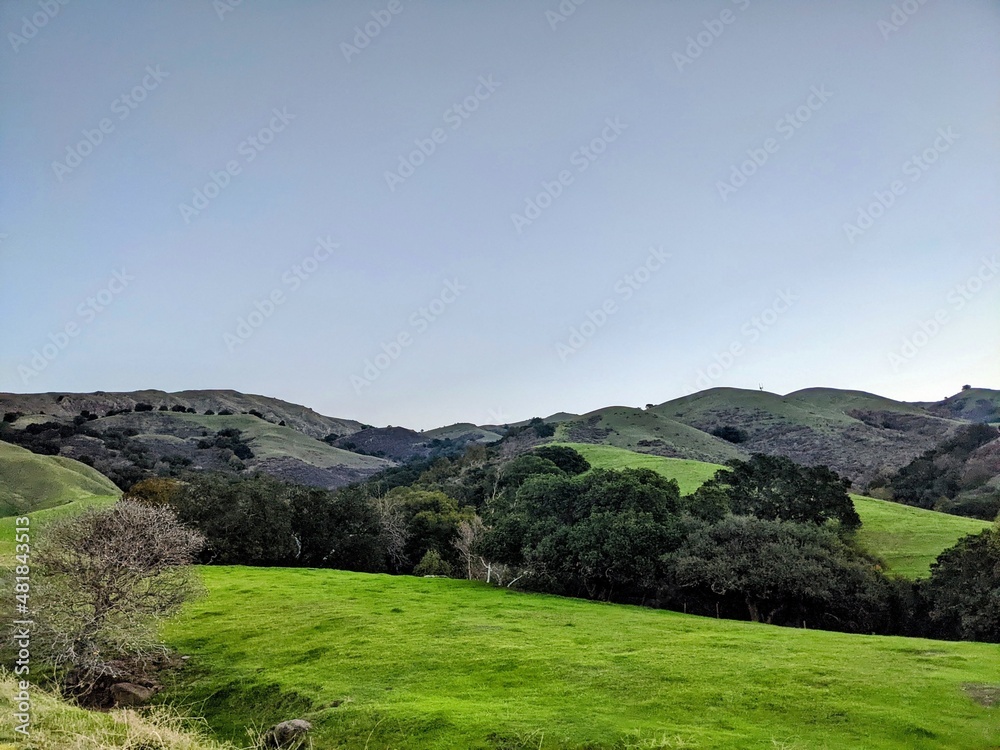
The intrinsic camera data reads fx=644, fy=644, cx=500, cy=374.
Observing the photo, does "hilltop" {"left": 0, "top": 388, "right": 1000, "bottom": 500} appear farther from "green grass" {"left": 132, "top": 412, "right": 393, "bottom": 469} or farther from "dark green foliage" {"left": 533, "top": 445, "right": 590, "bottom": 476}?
"dark green foliage" {"left": 533, "top": 445, "right": 590, "bottom": 476}

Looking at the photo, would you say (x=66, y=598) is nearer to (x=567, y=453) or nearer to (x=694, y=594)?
(x=694, y=594)

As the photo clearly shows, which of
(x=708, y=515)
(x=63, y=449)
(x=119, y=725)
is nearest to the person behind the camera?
(x=119, y=725)

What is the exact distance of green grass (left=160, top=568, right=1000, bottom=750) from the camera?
1401 centimetres

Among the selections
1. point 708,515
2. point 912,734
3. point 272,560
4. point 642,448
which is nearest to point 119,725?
point 912,734

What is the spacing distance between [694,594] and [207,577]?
99.9 ft

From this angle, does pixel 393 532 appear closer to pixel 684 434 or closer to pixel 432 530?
pixel 432 530

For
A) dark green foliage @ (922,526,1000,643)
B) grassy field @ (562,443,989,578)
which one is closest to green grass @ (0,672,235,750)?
dark green foliage @ (922,526,1000,643)

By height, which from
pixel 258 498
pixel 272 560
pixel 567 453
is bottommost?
pixel 272 560

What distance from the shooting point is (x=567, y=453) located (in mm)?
87438

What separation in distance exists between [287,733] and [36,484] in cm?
8027

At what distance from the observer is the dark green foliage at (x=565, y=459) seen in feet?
279

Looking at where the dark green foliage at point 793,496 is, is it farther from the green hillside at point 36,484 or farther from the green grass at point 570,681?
the green hillside at point 36,484

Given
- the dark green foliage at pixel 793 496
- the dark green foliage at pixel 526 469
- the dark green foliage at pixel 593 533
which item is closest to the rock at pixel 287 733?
the dark green foliage at pixel 593 533

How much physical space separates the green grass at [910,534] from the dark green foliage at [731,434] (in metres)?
86.5
